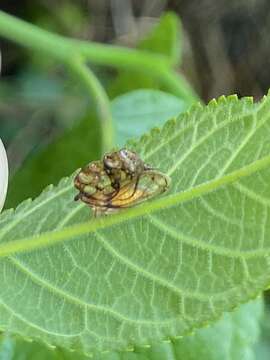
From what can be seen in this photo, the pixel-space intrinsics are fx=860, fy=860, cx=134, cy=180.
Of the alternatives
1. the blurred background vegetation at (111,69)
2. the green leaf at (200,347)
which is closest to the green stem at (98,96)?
the blurred background vegetation at (111,69)

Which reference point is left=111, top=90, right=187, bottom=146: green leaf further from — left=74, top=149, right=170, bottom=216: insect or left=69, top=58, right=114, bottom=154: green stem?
left=74, top=149, right=170, bottom=216: insect

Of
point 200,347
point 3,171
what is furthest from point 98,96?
Answer: point 3,171

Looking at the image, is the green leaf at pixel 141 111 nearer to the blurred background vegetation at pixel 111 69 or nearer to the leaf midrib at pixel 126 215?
the blurred background vegetation at pixel 111 69

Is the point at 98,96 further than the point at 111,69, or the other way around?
the point at 111,69

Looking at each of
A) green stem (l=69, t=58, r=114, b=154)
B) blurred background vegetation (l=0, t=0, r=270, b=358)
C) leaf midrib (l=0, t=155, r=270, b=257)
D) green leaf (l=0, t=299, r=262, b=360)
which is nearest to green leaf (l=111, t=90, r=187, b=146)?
green stem (l=69, t=58, r=114, b=154)

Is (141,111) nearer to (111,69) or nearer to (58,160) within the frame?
(58,160)

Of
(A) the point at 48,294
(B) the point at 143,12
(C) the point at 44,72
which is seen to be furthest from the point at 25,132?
(A) the point at 48,294

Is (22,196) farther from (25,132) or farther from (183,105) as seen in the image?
(25,132)
